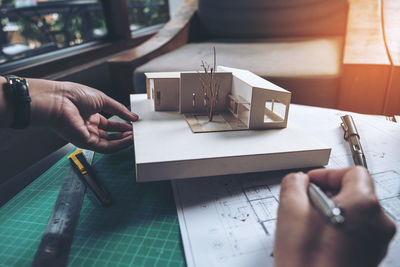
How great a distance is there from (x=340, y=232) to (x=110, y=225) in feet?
1.25

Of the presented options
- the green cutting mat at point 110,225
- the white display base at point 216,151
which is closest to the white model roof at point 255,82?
the white display base at point 216,151

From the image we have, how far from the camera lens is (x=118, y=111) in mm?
759

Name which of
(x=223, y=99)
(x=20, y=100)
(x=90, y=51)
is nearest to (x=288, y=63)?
(x=223, y=99)

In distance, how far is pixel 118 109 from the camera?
0.76m

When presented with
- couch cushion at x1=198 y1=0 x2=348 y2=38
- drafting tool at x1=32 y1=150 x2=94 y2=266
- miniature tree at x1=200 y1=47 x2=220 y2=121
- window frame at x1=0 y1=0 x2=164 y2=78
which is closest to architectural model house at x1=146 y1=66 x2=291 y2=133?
miniature tree at x1=200 y1=47 x2=220 y2=121

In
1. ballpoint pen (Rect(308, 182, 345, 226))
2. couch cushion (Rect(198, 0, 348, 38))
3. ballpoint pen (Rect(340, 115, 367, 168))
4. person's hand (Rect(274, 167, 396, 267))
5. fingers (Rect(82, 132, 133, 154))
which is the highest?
couch cushion (Rect(198, 0, 348, 38))

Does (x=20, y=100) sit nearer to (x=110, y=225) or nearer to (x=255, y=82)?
(x=110, y=225)

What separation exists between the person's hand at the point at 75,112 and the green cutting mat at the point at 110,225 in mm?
99

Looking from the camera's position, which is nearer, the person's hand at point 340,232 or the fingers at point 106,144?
the person's hand at point 340,232

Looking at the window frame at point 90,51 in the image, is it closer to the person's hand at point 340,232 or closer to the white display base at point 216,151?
the white display base at point 216,151

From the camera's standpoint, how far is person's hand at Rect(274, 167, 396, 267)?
29cm

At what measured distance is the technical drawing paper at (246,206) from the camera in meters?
0.42

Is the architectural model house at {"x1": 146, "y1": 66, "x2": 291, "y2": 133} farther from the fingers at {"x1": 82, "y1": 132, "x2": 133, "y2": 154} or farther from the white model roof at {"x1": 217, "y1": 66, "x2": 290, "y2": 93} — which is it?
the fingers at {"x1": 82, "y1": 132, "x2": 133, "y2": 154}

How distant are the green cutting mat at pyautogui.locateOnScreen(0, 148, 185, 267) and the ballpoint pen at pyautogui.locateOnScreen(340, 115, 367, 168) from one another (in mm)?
424
